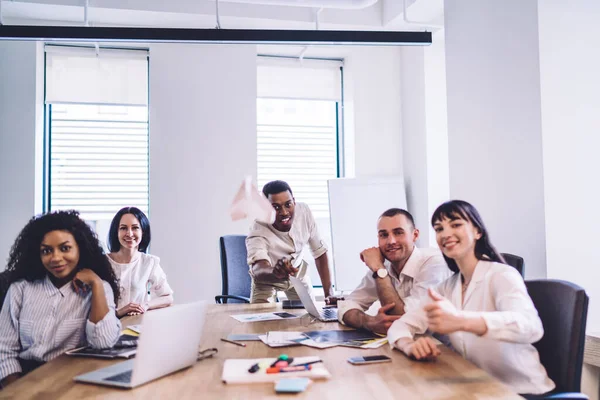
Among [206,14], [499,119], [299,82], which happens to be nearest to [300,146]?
[299,82]

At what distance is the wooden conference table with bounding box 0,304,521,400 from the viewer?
1478mm

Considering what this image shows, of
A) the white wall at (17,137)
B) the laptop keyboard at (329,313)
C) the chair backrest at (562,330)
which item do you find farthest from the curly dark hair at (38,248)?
the white wall at (17,137)

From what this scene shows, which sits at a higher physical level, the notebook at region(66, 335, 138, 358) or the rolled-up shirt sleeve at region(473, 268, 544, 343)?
the rolled-up shirt sleeve at region(473, 268, 544, 343)

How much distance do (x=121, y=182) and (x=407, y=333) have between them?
13.1ft

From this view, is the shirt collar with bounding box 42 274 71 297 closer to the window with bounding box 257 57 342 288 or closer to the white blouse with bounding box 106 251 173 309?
the white blouse with bounding box 106 251 173 309

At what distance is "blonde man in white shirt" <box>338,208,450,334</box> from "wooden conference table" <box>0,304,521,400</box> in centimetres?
48

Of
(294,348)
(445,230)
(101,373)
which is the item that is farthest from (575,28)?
(101,373)

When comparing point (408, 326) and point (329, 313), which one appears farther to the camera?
point (329, 313)

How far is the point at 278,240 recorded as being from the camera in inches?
144

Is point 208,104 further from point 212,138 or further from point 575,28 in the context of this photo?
point 575,28

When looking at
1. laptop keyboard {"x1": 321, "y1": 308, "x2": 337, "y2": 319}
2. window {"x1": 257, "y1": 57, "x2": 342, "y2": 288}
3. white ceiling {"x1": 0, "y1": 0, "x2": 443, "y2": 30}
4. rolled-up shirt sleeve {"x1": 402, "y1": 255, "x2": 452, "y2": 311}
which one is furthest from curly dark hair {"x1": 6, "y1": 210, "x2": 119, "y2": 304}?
window {"x1": 257, "y1": 57, "x2": 342, "y2": 288}

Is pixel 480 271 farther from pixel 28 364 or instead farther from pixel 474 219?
pixel 28 364

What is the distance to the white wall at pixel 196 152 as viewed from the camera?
16.2 feet

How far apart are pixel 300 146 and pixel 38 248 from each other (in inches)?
146
